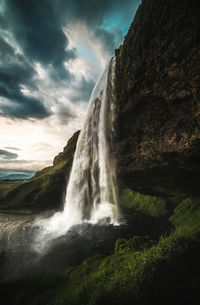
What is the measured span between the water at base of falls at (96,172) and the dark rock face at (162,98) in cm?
273

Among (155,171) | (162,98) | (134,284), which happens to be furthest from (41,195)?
(162,98)

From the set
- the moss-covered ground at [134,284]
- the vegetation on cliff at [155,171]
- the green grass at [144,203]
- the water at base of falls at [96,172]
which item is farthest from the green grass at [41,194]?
the moss-covered ground at [134,284]

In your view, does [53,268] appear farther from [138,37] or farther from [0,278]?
[138,37]

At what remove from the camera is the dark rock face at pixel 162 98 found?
7.98 metres

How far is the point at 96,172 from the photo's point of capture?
1886 centimetres

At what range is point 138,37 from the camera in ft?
37.2

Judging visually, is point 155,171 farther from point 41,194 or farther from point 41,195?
point 41,194

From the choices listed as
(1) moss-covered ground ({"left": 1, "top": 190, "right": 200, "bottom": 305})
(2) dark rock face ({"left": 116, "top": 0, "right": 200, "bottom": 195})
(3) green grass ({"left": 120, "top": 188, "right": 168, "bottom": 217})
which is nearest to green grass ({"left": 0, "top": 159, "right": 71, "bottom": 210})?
(3) green grass ({"left": 120, "top": 188, "right": 168, "bottom": 217})

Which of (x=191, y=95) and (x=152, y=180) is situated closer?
(x=191, y=95)

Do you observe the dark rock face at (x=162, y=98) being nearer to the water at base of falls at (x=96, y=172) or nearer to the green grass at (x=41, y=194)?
the water at base of falls at (x=96, y=172)

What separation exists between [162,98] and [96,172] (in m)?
12.5

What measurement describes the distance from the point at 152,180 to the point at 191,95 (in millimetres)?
8456

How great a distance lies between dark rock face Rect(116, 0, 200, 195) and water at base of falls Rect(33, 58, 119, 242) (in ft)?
8.96

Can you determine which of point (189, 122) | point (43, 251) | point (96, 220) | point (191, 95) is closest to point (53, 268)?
point (43, 251)
